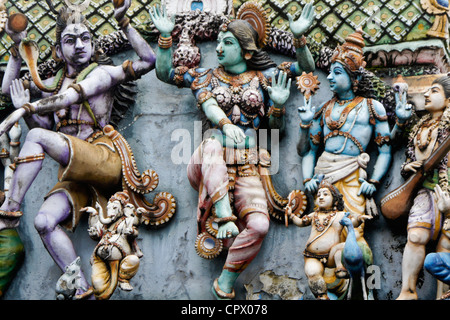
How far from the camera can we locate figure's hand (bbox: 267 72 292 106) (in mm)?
9320

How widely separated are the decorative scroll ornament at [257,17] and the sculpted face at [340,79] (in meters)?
0.83

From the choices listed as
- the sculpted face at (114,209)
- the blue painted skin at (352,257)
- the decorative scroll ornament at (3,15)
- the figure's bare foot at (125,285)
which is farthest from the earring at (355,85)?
the decorative scroll ornament at (3,15)

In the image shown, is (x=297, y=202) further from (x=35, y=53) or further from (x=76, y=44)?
(x=35, y=53)

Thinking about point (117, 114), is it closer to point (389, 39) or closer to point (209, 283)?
point (209, 283)

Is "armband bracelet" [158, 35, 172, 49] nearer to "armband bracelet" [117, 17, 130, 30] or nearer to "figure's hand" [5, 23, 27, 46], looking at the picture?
"armband bracelet" [117, 17, 130, 30]

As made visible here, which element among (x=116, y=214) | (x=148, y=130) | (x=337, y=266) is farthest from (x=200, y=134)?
(x=337, y=266)

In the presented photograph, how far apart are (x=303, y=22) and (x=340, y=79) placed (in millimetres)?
590

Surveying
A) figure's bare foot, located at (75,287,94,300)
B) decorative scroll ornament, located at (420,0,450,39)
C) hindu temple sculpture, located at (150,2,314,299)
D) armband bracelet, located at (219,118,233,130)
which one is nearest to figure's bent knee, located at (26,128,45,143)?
hindu temple sculpture, located at (150,2,314,299)

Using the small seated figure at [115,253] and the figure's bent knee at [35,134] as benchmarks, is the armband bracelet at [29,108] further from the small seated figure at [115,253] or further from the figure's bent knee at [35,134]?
the small seated figure at [115,253]

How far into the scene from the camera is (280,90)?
30.7 ft

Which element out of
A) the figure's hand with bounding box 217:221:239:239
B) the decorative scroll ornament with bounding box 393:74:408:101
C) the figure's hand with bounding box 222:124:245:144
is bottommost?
the figure's hand with bounding box 217:221:239:239

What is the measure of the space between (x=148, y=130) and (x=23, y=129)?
126cm

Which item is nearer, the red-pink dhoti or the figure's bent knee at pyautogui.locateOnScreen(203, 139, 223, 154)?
the red-pink dhoti

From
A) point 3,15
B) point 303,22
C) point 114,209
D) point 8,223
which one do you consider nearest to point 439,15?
point 303,22
